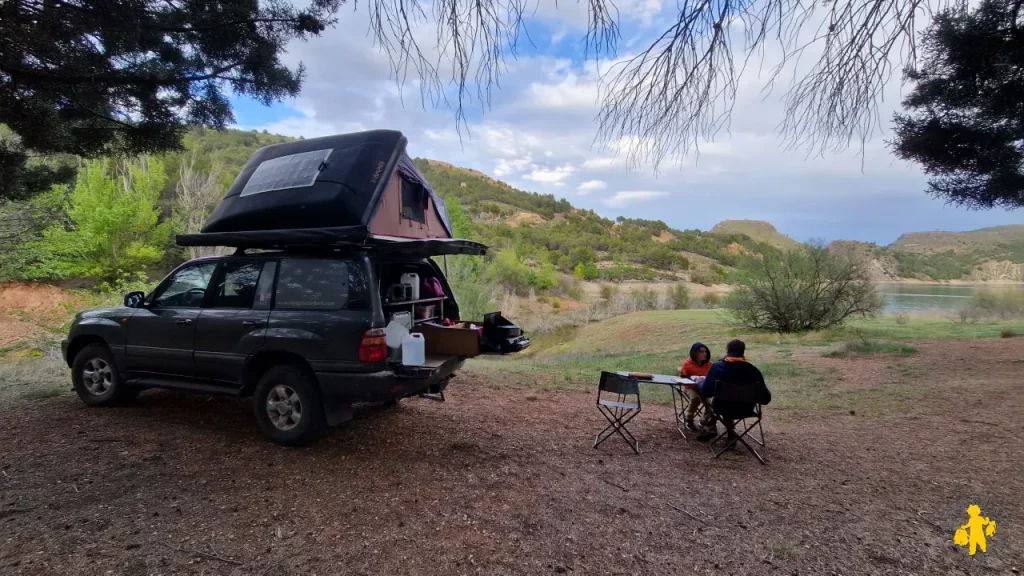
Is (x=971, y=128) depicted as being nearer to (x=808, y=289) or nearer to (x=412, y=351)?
(x=412, y=351)

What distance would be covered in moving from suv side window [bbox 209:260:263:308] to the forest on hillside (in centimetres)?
230

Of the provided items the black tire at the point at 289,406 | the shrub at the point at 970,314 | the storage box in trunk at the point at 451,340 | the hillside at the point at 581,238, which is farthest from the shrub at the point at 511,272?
the black tire at the point at 289,406

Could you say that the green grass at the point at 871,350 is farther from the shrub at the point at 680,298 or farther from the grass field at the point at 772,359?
the shrub at the point at 680,298

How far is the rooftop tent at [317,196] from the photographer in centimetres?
467

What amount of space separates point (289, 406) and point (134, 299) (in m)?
2.61

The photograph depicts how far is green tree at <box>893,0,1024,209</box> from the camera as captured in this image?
6.78 meters

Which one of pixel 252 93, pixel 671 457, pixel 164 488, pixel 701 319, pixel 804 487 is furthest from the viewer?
pixel 701 319

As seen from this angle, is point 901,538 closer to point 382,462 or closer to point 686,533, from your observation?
point 686,533

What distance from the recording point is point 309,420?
14.1 ft

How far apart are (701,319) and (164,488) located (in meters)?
28.1

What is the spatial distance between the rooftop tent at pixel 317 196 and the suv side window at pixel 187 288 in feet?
0.97

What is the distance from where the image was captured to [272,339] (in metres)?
4.37

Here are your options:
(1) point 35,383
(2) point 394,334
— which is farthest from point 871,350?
(1) point 35,383

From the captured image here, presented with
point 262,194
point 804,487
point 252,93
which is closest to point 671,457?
point 804,487
